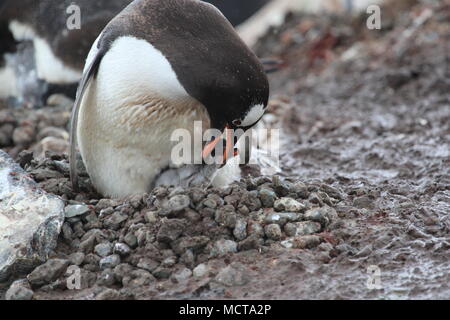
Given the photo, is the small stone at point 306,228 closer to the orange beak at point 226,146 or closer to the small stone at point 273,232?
the small stone at point 273,232

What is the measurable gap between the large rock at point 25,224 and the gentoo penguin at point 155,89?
1.09ft

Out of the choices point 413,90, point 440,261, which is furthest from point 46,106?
point 440,261

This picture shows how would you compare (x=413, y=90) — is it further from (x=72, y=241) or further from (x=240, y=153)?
(x=72, y=241)

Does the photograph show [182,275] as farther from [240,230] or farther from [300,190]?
[300,190]

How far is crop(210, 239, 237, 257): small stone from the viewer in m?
3.01

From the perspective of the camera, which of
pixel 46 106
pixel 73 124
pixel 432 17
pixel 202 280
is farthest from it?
pixel 432 17

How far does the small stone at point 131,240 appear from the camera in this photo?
306 centimetres

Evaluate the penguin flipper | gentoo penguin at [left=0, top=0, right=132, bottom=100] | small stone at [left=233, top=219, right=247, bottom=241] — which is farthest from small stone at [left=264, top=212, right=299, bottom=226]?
gentoo penguin at [left=0, top=0, right=132, bottom=100]

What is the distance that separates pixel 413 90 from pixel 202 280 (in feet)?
15.3

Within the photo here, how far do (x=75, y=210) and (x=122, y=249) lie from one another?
0.38 metres

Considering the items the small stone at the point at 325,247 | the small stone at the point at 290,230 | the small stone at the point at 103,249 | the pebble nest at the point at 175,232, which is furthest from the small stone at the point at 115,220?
the small stone at the point at 325,247

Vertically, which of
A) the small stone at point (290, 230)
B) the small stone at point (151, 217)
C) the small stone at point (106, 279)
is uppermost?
the small stone at point (151, 217)

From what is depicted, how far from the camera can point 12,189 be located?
3.30m

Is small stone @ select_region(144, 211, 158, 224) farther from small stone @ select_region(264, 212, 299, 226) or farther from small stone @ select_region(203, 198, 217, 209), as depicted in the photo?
small stone @ select_region(264, 212, 299, 226)
